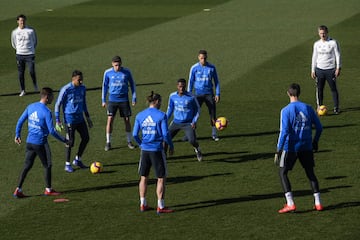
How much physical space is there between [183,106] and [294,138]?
4.56m

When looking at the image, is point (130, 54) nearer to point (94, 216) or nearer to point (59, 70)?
point (59, 70)

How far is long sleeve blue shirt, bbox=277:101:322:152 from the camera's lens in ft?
58.5

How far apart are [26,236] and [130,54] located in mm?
21472

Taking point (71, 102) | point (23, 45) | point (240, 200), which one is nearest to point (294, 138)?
point (240, 200)

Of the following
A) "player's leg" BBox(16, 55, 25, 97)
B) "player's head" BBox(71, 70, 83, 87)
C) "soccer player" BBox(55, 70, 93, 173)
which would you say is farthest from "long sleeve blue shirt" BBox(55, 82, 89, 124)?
"player's leg" BBox(16, 55, 25, 97)

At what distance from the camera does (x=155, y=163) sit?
18.2 metres

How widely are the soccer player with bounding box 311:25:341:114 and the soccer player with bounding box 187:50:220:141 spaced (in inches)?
145

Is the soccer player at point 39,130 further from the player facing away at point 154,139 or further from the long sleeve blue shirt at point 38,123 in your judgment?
the player facing away at point 154,139

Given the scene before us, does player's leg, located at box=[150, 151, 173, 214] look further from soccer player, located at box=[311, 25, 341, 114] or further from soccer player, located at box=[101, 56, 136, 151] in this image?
soccer player, located at box=[311, 25, 341, 114]

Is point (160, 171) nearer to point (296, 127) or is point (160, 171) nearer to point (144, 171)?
point (144, 171)

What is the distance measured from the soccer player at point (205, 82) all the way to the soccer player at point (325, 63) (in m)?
3.68

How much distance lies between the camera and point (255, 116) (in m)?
27.1

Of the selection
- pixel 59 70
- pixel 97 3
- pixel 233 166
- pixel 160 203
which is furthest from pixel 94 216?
pixel 97 3

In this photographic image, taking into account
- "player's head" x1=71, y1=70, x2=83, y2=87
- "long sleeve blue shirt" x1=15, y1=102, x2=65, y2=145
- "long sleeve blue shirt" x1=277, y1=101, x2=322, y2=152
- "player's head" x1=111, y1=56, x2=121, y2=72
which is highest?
"player's head" x1=111, y1=56, x2=121, y2=72
